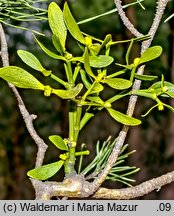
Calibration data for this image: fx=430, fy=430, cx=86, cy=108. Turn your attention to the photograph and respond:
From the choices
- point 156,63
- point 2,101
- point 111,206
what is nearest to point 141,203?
point 111,206

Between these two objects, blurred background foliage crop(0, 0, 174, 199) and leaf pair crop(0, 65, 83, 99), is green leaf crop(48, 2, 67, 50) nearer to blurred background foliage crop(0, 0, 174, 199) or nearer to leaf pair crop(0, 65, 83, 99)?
leaf pair crop(0, 65, 83, 99)

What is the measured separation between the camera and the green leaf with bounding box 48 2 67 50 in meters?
0.22

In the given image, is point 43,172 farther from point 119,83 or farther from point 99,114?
point 99,114

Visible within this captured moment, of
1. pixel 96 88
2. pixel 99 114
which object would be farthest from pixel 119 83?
pixel 99 114

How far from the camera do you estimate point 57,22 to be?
0.75 ft

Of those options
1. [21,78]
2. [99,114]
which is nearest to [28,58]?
[21,78]

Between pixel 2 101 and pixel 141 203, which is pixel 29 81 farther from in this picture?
pixel 2 101

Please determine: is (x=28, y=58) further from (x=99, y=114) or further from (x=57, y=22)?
(x=99, y=114)

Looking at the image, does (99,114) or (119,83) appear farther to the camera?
(99,114)

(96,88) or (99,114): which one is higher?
(99,114)

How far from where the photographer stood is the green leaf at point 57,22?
0.22 meters

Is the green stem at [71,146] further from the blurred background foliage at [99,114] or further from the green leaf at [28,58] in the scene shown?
the blurred background foliage at [99,114]

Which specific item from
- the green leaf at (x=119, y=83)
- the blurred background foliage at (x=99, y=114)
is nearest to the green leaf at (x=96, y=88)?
the green leaf at (x=119, y=83)

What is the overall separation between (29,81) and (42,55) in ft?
2.40
